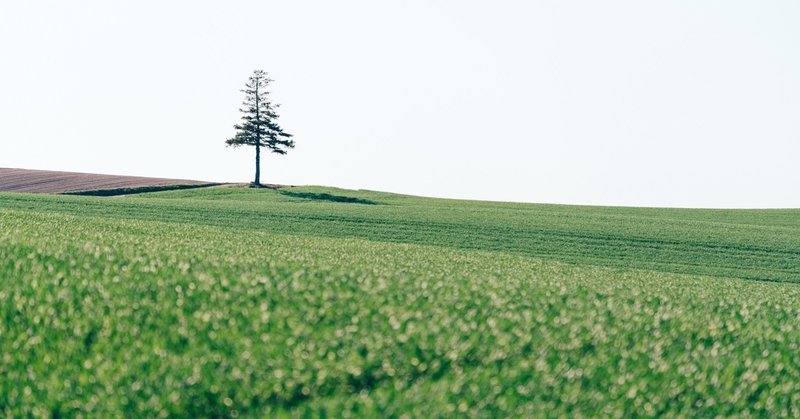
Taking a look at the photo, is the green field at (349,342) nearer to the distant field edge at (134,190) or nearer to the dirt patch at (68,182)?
the distant field edge at (134,190)

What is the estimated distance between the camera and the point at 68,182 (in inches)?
2544

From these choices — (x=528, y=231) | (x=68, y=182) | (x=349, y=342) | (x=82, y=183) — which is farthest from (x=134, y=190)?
(x=349, y=342)

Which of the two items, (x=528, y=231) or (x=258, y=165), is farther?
(x=258, y=165)

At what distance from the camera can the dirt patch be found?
6077 centimetres

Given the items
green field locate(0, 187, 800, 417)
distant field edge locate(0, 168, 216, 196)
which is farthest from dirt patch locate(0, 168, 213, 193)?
green field locate(0, 187, 800, 417)

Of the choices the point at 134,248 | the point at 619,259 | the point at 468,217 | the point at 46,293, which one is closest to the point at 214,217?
the point at 468,217

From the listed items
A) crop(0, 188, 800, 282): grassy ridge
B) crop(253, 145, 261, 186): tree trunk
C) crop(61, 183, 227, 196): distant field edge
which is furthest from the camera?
crop(253, 145, 261, 186): tree trunk

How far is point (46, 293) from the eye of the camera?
33.0ft

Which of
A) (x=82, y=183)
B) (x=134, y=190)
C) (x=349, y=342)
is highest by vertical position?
(x=82, y=183)

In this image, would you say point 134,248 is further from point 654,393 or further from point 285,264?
point 654,393

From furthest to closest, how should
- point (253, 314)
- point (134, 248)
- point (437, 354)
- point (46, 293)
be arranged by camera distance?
point (134, 248) → point (46, 293) → point (253, 314) → point (437, 354)

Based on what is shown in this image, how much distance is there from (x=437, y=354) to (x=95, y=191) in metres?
55.7

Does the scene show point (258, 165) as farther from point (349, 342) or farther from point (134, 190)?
point (349, 342)

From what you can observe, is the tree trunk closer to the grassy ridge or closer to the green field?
the grassy ridge
